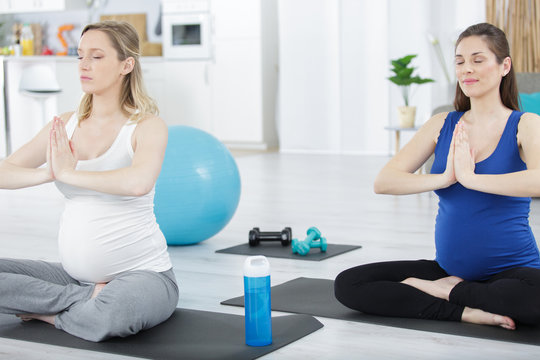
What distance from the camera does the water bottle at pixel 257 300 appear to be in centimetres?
205

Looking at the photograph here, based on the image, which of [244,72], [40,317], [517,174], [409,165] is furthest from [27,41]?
[517,174]

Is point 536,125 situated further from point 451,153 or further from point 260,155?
point 260,155

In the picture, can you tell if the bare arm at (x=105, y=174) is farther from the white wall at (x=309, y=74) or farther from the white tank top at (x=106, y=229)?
the white wall at (x=309, y=74)

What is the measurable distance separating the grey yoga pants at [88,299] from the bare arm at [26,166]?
243 mm

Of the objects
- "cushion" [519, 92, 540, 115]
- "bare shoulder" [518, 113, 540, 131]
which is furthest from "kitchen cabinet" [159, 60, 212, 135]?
"bare shoulder" [518, 113, 540, 131]

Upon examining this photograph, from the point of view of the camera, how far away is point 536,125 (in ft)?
7.50

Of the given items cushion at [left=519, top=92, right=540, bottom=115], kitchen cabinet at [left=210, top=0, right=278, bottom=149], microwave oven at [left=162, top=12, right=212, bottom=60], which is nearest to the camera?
cushion at [left=519, top=92, right=540, bottom=115]

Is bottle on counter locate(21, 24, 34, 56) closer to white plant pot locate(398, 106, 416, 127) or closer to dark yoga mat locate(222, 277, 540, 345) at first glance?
white plant pot locate(398, 106, 416, 127)

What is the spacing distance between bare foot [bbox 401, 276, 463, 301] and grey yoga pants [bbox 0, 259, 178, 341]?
2.41 feet

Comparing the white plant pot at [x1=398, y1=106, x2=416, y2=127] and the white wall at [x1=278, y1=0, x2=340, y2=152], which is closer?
the white plant pot at [x1=398, y1=106, x2=416, y2=127]

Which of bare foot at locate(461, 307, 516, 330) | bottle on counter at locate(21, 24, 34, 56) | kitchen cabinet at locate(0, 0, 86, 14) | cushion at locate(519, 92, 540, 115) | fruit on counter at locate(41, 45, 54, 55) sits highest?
kitchen cabinet at locate(0, 0, 86, 14)

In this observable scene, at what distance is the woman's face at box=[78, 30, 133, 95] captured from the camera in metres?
2.37

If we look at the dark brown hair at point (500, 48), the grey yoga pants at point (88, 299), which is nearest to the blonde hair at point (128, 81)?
the grey yoga pants at point (88, 299)

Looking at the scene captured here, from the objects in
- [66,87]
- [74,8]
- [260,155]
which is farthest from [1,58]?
[260,155]
